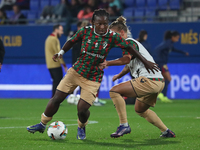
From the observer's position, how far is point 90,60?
20.2 feet

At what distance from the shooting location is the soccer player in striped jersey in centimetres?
609

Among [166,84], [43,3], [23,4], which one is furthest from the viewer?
[23,4]

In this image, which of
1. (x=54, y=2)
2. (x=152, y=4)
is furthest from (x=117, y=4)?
(x=54, y=2)

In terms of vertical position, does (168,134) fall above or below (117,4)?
below

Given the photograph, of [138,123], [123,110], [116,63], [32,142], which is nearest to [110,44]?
[116,63]

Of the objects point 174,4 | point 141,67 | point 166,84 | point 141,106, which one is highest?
point 141,67

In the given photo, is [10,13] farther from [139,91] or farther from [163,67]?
[139,91]

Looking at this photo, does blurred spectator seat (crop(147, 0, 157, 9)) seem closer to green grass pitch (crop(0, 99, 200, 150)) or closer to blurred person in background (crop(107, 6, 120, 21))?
blurred person in background (crop(107, 6, 120, 21))

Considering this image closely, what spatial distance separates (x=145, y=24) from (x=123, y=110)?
10004 millimetres

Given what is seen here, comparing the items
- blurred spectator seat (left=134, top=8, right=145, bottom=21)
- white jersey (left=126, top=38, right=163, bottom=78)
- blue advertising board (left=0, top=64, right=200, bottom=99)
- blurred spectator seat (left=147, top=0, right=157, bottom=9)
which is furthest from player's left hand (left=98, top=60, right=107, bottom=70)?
blurred spectator seat (left=147, top=0, right=157, bottom=9)

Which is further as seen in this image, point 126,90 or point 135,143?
point 126,90

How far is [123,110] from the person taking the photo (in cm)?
639

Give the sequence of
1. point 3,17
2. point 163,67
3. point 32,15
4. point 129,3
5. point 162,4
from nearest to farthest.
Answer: point 163,67
point 162,4
point 3,17
point 129,3
point 32,15

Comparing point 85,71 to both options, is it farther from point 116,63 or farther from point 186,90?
point 186,90
